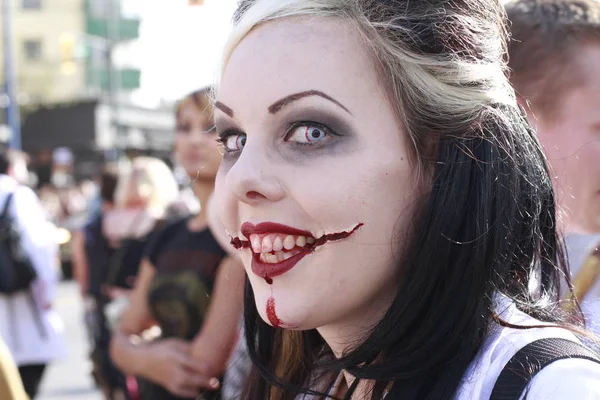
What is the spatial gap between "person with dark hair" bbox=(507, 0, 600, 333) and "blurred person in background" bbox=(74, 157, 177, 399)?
289 cm

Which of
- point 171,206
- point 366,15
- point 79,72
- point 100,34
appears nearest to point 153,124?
point 100,34

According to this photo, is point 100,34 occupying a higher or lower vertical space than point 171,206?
higher

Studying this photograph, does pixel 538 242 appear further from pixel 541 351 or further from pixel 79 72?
pixel 79 72

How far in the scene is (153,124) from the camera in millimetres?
30719

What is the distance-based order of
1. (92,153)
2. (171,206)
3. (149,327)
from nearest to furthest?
(149,327) < (171,206) < (92,153)

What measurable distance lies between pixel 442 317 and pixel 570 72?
948 millimetres

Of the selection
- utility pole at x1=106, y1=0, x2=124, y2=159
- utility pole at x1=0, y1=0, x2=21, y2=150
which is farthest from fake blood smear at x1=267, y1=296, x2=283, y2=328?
utility pole at x1=106, y1=0, x2=124, y2=159

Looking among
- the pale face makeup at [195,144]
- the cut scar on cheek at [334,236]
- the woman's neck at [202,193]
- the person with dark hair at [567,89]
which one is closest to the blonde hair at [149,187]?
the pale face makeup at [195,144]

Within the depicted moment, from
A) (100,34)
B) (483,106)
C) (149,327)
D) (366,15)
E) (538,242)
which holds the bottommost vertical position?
(149,327)

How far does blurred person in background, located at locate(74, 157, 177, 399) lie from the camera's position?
14.8 ft

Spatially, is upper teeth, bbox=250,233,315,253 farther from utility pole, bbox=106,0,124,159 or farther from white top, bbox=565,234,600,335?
utility pole, bbox=106,0,124,159

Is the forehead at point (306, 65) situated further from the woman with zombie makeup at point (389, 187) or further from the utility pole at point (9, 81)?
the utility pole at point (9, 81)

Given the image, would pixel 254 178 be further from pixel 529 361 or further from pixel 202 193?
pixel 202 193

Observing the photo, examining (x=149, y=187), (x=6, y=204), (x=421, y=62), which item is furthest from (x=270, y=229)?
(x=149, y=187)
